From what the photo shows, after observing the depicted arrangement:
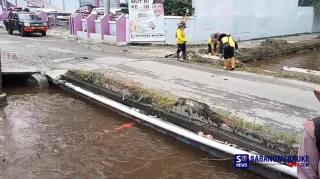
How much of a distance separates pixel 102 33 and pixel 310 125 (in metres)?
20.5

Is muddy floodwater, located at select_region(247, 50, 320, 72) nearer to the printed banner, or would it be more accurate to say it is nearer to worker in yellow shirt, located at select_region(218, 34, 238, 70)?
worker in yellow shirt, located at select_region(218, 34, 238, 70)

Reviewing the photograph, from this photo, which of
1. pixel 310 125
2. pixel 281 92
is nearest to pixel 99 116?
pixel 281 92

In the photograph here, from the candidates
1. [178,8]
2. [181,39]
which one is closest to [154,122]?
[181,39]

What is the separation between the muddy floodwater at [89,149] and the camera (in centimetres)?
637

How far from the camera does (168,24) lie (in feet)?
70.0

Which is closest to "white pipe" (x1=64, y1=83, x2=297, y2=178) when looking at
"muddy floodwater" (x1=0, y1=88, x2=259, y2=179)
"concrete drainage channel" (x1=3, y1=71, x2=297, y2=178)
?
"concrete drainage channel" (x1=3, y1=71, x2=297, y2=178)

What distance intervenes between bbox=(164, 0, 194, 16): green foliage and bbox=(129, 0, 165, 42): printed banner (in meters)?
1.30

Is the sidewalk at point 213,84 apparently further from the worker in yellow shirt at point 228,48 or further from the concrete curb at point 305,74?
the concrete curb at point 305,74

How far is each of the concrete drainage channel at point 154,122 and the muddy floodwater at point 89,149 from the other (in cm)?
13

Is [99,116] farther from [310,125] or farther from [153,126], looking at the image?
[310,125]

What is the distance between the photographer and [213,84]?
10672mm

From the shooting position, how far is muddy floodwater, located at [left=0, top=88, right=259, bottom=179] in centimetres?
637

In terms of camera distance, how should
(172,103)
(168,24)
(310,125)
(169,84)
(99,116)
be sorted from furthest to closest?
(168,24) → (169,84) → (99,116) → (172,103) → (310,125)

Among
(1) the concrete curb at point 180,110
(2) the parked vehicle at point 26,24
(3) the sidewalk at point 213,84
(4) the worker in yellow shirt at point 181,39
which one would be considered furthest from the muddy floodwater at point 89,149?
(2) the parked vehicle at point 26,24
